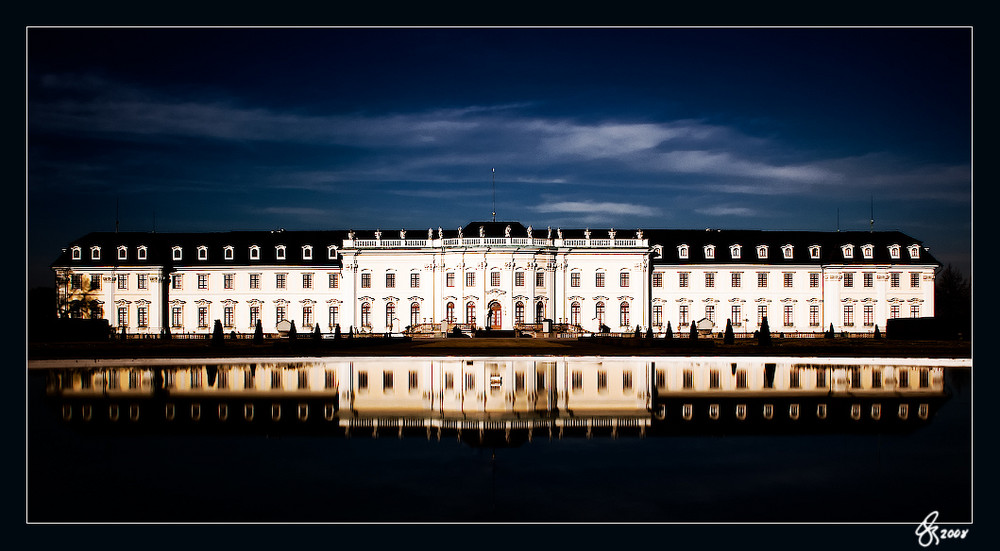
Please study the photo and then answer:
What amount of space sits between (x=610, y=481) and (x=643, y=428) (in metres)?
4.14

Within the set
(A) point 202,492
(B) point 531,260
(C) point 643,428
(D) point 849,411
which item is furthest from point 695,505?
(B) point 531,260

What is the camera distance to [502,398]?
2122 cm

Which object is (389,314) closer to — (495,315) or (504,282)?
(495,315)

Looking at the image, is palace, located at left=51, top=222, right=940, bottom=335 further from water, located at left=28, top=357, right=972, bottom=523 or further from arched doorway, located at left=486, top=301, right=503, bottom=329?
water, located at left=28, top=357, right=972, bottom=523

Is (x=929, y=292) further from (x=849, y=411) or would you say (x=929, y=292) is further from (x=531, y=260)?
(x=849, y=411)

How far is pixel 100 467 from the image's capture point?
13883 mm

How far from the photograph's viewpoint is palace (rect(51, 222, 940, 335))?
65.9 meters

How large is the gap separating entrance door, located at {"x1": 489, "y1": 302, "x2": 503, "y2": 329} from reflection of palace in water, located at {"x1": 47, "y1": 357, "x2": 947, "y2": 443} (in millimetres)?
34082

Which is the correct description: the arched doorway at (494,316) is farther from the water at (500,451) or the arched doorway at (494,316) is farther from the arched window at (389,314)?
the water at (500,451)

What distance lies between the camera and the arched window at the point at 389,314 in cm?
6712
